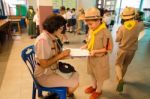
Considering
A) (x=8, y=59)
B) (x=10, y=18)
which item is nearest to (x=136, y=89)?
(x=8, y=59)

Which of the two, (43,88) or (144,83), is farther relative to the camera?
(144,83)

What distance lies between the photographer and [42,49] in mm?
1690

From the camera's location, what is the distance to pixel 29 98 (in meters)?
2.58

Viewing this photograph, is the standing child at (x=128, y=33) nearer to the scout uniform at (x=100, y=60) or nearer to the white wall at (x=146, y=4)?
the scout uniform at (x=100, y=60)

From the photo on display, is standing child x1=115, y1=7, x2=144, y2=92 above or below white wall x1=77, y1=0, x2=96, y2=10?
below

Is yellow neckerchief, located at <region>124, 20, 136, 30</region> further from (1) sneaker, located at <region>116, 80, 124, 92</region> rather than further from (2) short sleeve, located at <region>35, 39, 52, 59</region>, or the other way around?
(2) short sleeve, located at <region>35, 39, 52, 59</region>

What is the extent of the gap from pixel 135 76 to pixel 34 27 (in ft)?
15.5

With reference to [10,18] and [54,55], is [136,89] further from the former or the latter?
[10,18]

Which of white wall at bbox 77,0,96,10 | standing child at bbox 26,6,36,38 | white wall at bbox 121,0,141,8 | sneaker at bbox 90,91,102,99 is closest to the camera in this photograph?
sneaker at bbox 90,91,102,99

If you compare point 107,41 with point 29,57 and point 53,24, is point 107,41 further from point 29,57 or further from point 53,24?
point 29,57

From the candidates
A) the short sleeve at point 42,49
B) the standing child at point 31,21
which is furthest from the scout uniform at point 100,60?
the standing child at point 31,21

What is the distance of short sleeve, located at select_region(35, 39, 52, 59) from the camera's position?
5.55ft

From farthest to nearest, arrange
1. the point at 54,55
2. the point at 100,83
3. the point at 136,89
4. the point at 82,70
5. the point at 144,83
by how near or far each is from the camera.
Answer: the point at 82,70 → the point at 144,83 → the point at 136,89 → the point at 100,83 → the point at 54,55

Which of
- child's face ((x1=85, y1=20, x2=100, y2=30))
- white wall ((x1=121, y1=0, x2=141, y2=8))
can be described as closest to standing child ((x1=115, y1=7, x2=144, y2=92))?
child's face ((x1=85, y1=20, x2=100, y2=30))
